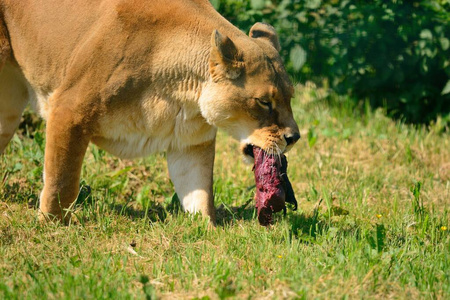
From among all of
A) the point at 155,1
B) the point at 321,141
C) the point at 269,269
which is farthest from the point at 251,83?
the point at 321,141

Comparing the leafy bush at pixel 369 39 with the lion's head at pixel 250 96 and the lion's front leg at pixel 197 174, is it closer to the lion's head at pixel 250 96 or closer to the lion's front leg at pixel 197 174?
the lion's front leg at pixel 197 174

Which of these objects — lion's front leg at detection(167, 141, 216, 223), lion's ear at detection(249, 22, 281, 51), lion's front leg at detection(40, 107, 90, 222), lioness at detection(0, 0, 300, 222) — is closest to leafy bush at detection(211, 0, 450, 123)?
lion's ear at detection(249, 22, 281, 51)

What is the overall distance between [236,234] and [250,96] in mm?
945

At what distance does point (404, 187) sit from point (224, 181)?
5.43 ft

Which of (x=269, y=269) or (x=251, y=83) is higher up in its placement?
(x=251, y=83)

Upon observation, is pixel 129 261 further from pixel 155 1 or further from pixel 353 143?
pixel 353 143

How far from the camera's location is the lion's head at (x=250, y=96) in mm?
4598

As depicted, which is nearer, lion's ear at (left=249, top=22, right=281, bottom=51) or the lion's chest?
the lion's chest

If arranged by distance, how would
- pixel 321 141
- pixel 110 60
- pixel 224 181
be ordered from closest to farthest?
1. pixel 110 60
2. pixel 224 181
3. pixel 321 141

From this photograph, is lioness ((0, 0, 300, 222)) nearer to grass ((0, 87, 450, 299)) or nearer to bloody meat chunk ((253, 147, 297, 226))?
bloody meat chunk ((253, 147, 297, 226))

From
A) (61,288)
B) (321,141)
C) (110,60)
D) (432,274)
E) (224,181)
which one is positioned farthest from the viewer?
(321,141)

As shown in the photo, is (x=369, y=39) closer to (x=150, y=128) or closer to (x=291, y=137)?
(x=291, y=137)

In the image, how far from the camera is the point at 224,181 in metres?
6.23

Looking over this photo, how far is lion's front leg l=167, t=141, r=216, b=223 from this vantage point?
5156mm
